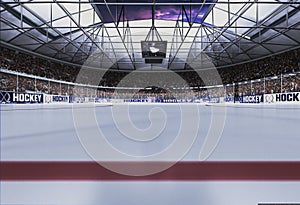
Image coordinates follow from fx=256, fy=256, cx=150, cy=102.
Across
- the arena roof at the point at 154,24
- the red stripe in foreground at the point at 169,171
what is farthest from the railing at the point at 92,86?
the red stripe in foreground at the point at 169,171

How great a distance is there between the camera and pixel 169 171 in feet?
6.61

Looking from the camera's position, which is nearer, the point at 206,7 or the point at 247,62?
the point at 206,7

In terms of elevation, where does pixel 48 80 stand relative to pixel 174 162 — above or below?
above

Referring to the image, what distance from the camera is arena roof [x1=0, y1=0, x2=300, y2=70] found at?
52.1 ft

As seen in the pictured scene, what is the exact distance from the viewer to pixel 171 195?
1581mm

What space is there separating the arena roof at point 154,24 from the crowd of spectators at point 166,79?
1.17 meters

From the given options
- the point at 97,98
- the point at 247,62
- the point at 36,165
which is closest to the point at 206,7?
the point at 247,62

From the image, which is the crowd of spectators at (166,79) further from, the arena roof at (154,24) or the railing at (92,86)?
the arena roof at (154,24)

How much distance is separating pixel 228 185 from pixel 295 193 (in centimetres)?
40

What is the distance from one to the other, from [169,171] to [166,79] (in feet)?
129

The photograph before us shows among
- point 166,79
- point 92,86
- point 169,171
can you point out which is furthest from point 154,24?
point 169,171

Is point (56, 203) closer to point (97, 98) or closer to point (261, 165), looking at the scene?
point (261, 165)

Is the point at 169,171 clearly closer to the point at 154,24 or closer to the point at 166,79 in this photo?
the point at 154,24

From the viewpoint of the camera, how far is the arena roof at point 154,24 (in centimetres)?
1588
